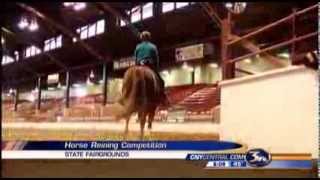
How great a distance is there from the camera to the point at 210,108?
16.5 ft

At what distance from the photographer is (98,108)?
5043mm

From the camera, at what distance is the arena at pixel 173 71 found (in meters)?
4.91

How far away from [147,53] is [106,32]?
1.49ft

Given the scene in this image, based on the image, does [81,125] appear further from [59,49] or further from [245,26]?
[245,26]

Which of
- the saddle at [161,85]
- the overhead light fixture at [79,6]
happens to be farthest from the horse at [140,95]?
the overhead light fixture at [79,6]

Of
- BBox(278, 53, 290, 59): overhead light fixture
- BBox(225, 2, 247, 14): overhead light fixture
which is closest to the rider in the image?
BBox(225, 2, 247, 14): overhead light fixture

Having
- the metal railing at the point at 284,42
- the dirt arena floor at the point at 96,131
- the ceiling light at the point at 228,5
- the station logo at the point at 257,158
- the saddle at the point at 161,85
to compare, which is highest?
the ceiling light at the point at 228,5

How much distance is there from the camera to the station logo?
4.96 m

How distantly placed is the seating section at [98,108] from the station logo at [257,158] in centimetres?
47

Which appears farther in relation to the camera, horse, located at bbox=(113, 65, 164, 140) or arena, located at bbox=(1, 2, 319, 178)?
horse, located at bbox=(113, 65, 164, 140)

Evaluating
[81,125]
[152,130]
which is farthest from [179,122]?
[81,125]

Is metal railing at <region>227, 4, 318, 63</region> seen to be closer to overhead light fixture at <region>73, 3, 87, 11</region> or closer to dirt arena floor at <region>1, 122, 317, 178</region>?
dirt arena floor at <region>1, 122, 317, 178</region>

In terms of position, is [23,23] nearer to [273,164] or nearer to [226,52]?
[226,52]

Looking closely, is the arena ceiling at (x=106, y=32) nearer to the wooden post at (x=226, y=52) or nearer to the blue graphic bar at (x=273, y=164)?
the wooden post at (x=226, y=52)
